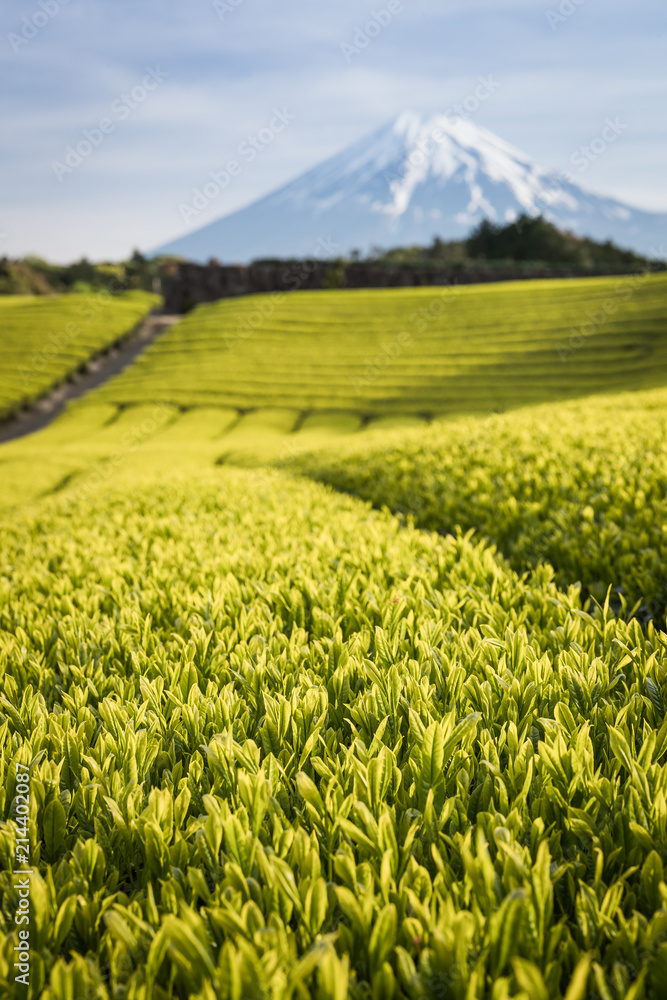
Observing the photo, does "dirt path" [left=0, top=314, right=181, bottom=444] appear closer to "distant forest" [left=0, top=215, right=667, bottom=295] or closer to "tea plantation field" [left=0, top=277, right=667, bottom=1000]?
"distant forest" [left=0, top=215, right=667, bottom=295]

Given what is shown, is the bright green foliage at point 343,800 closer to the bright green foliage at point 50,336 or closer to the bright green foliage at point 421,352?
the bright green foliage at point 421,352

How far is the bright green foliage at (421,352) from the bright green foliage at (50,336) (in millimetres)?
4961

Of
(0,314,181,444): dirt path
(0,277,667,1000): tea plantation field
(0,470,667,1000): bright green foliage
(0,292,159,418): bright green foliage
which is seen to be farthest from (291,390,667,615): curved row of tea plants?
(0,292,159,418): bright green foliage

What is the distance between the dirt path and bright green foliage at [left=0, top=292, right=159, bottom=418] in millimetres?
631

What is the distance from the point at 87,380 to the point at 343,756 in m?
44.0

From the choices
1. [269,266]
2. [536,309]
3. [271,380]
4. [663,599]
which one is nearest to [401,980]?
[663,599]

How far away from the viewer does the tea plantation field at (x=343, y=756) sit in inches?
56.4

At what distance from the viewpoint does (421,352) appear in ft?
114

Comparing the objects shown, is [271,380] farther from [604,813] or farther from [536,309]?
[604,813]

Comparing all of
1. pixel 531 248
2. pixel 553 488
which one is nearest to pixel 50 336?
pixel 531 248

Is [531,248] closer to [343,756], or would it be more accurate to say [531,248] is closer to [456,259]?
[456,259]

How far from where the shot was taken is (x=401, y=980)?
146 cm

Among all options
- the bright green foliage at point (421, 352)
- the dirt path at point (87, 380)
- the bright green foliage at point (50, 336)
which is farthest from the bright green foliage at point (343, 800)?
the bright green foliage at point (50, 336)

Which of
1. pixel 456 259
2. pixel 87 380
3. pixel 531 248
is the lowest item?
pixel 87 380
